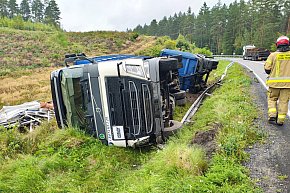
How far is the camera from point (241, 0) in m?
52.4

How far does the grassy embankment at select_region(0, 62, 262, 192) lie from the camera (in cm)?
327

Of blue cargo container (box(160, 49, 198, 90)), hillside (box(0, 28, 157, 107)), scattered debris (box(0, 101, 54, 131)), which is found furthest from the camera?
hillside (box(0, 28, 157, 107))

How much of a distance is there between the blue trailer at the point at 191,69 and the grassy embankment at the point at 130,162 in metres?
2.97

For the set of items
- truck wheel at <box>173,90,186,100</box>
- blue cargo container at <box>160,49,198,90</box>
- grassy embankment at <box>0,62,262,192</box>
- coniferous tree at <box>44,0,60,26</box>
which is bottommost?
grassy embankment at <box>0,62,262,192</box>

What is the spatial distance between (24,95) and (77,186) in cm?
1022

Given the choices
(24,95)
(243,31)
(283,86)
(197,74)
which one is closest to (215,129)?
(283,86)

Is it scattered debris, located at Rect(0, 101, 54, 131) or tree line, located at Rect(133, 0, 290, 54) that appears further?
tree line, located at Rect(133, 0, 290, 54)

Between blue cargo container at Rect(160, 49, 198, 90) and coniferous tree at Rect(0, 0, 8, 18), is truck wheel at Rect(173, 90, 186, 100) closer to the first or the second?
blue cargo container at Rect(160, 49, 198, 90)

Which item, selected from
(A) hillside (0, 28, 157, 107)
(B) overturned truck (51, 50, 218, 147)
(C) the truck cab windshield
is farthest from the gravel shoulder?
(A) hillside (0, 28, 157, 107)

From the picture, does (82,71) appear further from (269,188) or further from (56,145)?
(269,188)

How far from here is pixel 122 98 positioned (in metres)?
4.98

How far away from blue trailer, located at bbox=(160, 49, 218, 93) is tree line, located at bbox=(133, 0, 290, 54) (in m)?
30.6

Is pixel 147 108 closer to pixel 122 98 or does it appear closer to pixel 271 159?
pixel 122 98

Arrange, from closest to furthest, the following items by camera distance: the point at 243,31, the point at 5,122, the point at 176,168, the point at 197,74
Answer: the point at 176,168, the point at 5,122, the point at 197,74, the point at 243,31
